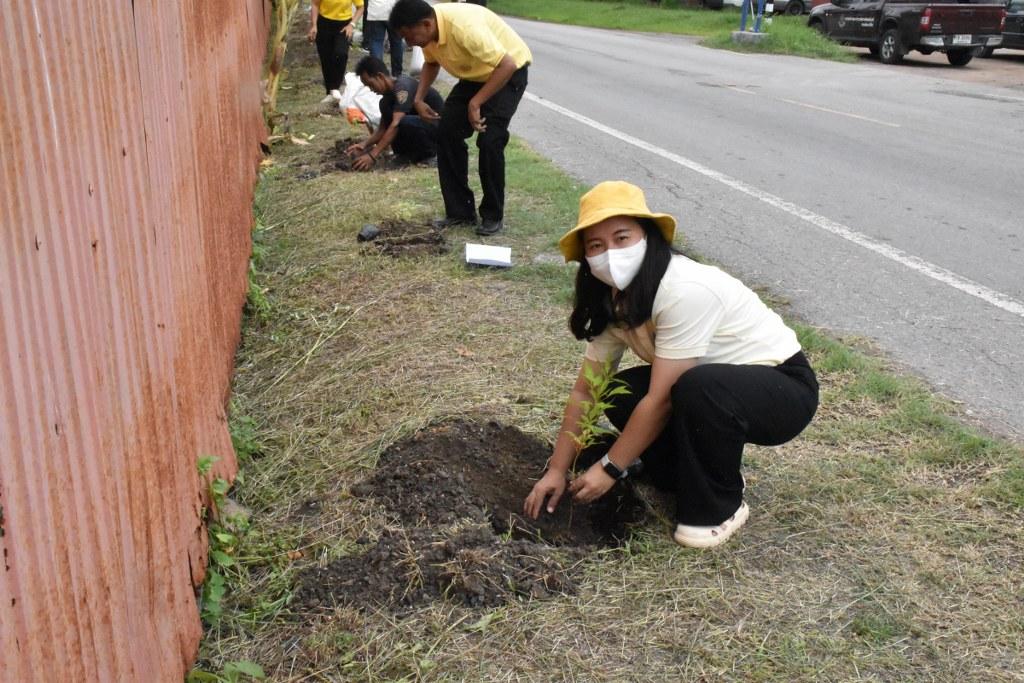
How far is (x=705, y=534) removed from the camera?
3158 millimetres

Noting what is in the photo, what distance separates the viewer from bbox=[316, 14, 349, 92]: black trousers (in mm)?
10469

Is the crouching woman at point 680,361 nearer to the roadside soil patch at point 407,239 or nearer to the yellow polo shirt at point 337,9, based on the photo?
the roadside soil patch at point 407,239

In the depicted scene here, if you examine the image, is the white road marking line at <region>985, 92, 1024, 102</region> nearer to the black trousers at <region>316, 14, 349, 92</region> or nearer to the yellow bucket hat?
the black trousers at <region>316, 14, 349, 92</region>

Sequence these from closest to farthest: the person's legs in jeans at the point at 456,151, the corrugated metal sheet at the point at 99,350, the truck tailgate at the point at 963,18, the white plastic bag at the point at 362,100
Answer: the corrugated metal sheet at the point at 99,350
the person's legs in jeans at the point at 456,151
the white plastic bag at the point at 362,100
the truck tailgate at the point at 963,18

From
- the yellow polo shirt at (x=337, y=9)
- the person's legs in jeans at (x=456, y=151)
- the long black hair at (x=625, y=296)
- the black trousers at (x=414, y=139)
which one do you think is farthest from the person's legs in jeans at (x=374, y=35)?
the long black hair at (x=625, y=296)

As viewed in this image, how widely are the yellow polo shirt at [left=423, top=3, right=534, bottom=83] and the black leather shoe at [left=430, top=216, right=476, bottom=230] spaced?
37.2 inches

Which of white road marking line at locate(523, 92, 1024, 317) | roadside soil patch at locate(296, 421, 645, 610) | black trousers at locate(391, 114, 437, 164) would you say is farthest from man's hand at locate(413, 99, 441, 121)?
roadside soil patch at locate(296, 421, 645, 610)

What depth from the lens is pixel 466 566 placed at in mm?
2955

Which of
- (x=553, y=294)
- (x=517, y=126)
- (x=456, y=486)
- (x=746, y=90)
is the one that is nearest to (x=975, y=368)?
(x=553, y=294)

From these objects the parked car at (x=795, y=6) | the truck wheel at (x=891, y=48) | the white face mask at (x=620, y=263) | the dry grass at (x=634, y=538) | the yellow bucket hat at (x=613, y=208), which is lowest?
the dry grass at (x=634, y=538)

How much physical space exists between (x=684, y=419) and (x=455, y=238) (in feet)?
11.9

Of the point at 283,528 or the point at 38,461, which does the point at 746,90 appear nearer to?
the point at 283,528

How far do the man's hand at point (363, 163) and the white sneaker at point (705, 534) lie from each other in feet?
18.8

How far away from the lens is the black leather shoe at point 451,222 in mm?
6645
